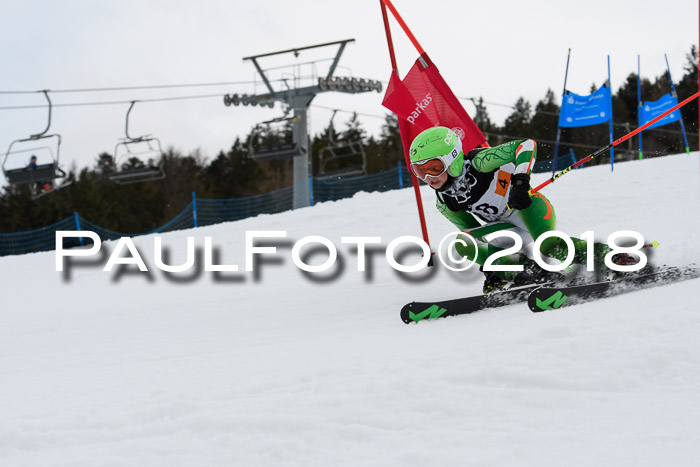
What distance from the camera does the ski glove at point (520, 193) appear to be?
399 cm

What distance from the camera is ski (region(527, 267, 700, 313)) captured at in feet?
11.2

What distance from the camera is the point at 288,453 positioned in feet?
5.99

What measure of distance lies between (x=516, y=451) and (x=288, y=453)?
2.10 ft

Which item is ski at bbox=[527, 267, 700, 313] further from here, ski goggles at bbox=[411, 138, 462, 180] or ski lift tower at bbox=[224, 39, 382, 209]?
ski lift tower at bbox=[224, 39, 382, 209]

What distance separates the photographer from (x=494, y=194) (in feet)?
14.2

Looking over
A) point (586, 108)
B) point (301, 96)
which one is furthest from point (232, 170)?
point (586, 108)

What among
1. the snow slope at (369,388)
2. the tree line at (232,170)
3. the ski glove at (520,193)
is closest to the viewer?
A: the snow slope at (369,388)

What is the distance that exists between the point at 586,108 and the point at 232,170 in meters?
36.1

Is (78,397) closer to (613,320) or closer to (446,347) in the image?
(446,347)

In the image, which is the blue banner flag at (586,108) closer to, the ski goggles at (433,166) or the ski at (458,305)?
the ski goggles at (433,166)

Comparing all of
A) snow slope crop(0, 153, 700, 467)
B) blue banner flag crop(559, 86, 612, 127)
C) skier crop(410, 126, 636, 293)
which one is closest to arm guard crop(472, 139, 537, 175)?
skier crop(410, 126, 636, 293)

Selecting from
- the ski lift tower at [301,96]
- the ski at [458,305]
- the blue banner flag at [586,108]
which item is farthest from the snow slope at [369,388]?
the ski lift tower at [301,96]

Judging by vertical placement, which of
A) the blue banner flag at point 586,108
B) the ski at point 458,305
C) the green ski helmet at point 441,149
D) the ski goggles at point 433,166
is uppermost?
the blue banner flag at point 586,108

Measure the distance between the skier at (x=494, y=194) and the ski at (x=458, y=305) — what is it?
1.52 feet
